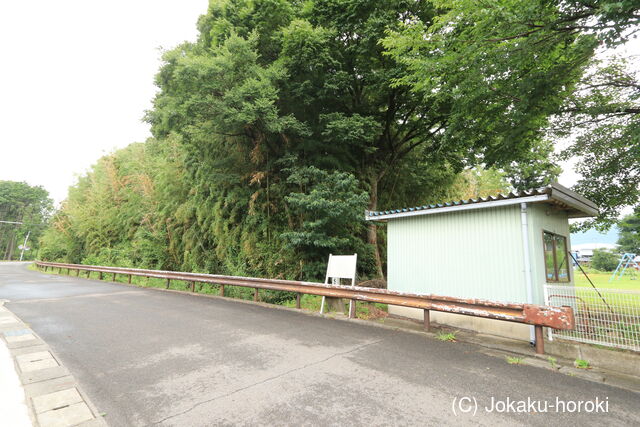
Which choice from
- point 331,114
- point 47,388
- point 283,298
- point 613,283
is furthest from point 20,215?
point 613,283

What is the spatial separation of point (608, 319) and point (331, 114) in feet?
23.4

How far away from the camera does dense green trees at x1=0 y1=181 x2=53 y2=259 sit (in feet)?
166

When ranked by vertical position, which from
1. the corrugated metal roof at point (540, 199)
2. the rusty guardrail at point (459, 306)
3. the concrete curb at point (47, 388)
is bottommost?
the concrete curb at point (47, 388)

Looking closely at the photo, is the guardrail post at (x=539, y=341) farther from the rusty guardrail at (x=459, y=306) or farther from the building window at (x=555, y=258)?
the building window at (x=555, y=258)

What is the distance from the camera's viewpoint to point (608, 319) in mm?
3432

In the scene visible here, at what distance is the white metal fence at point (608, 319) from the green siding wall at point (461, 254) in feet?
2.73

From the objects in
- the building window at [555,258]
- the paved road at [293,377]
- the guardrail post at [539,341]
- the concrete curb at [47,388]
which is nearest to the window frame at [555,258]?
the building window at [555,258]

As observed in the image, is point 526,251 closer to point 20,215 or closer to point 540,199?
point 540,199

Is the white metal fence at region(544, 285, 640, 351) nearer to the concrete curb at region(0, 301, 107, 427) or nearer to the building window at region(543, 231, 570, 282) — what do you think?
the building window at region(543, 231, 570, 282)

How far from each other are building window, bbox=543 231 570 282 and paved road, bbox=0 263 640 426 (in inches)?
93.6

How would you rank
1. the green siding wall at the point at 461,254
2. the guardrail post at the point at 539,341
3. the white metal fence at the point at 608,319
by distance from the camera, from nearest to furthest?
the white metal fence at the point at 608,319 < the guardrail post at the point at 539,341 < the green siding wall at the point at 461,254

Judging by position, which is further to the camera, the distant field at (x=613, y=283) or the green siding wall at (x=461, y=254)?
the distant field at (x=613, y=283)

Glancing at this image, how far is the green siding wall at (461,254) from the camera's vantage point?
4.76 m

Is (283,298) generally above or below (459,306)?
below
